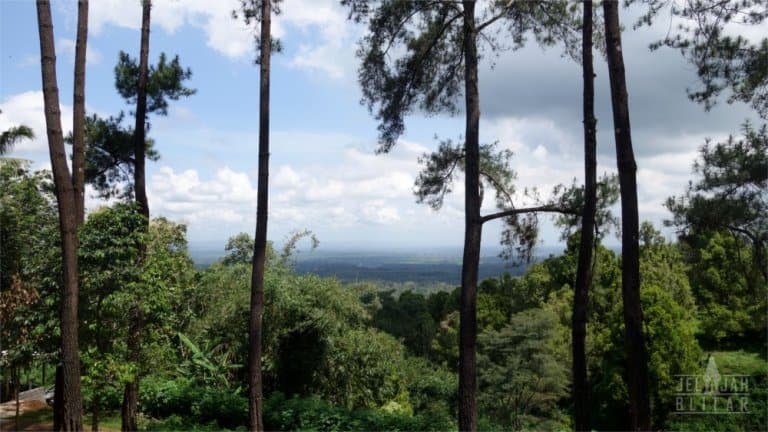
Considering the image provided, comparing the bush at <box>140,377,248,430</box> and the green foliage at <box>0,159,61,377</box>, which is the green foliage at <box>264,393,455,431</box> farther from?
the green foliage at <box>0,159,61,377</box>

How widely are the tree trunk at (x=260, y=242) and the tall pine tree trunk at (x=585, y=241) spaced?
4.57 meters

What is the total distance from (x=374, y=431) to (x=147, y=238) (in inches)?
200

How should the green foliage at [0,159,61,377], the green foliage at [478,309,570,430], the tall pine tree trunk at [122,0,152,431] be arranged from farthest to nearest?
the green foliage at [478,309,570,430], the tall pine tree trunk at [122,0,152,431], the green foliage at [0,159,61,377]

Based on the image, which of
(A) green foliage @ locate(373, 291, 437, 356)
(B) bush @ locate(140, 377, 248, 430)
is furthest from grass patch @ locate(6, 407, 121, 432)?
(A) green foliage @ locate(373, 291, 437, 356)

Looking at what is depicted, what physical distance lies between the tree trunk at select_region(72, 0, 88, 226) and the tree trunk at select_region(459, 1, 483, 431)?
19.4ft

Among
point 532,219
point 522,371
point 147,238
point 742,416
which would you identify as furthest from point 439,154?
point 742,416

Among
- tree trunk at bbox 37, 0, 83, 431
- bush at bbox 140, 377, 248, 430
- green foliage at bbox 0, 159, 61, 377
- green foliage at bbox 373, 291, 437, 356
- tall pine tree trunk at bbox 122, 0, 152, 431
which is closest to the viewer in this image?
Result: tree trunk at bbox 37, 0, 83, 431

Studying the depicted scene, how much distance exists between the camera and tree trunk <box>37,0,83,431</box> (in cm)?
641

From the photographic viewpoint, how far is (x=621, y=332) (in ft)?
57.4

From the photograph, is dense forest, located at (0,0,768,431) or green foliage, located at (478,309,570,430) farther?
green foliage, located at (478,309,570,430)

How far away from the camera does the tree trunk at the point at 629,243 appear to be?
5.89 m

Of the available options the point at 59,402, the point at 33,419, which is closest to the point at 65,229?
the point at 59,402

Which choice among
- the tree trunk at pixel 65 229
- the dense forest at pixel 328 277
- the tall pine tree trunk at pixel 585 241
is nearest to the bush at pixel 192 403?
the dense forest at pixel 328 277

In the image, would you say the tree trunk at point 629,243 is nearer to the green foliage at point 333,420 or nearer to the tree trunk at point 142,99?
the green foliage at point 333,420
